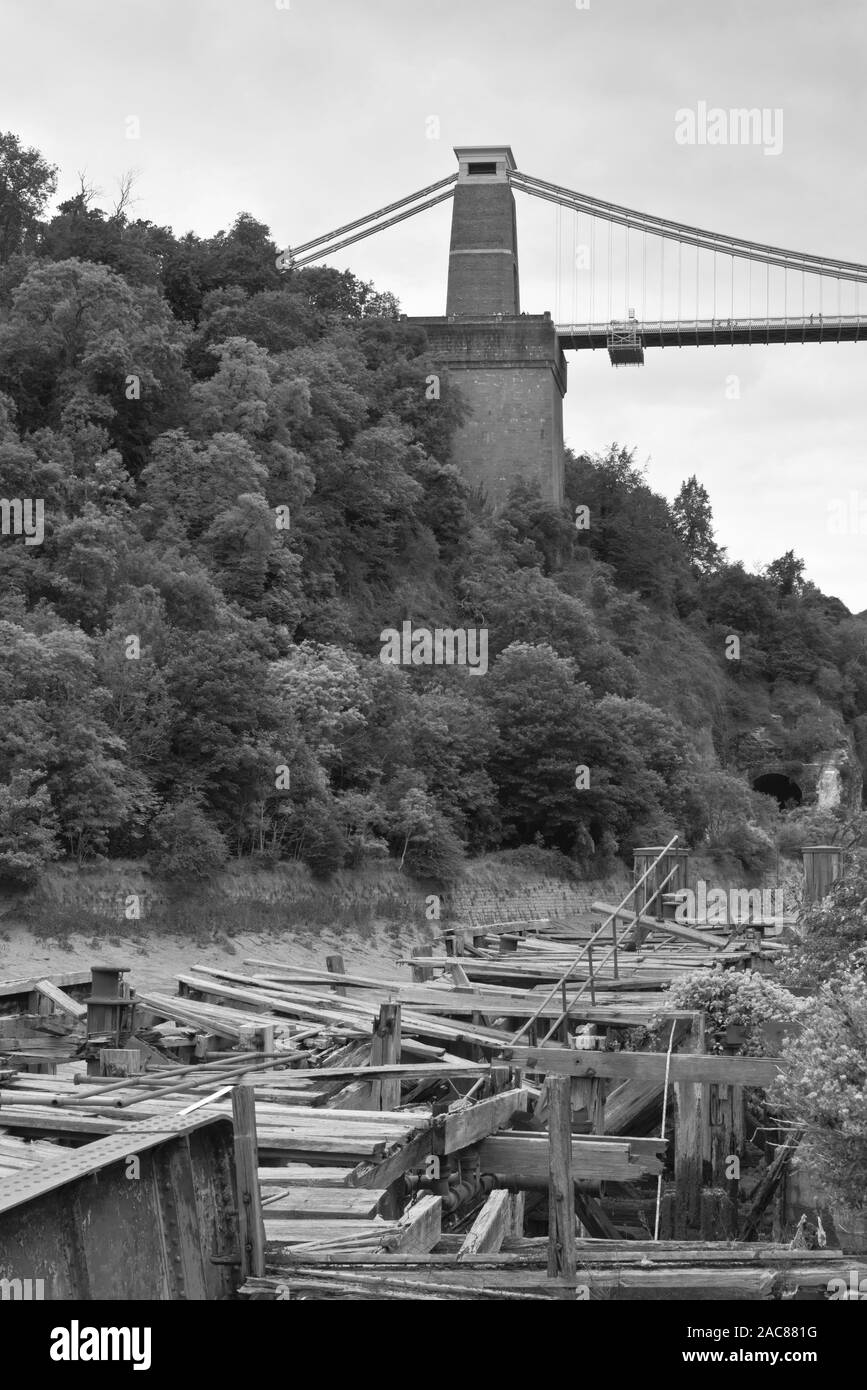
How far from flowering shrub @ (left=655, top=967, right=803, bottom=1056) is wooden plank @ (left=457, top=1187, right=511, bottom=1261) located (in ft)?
14.9

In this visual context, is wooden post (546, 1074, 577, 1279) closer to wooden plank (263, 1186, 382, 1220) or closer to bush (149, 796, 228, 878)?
wooden plank (263, 1186, 382, 1220)

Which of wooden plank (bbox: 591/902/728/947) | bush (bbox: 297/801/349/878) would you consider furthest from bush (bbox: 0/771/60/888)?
wooden plank (bbox: 591/902/728/947)

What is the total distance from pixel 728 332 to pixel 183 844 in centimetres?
4493

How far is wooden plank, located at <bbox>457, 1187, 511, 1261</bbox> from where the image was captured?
373 inches

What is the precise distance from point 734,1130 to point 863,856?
345 cm

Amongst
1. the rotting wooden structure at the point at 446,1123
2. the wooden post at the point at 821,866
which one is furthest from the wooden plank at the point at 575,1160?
the wooden post at the point at 821,866

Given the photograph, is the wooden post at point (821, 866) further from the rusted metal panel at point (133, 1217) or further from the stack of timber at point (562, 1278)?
the rusted metal panel at point (133, 1217)

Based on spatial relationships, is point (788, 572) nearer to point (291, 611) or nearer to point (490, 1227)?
point (291, 611)

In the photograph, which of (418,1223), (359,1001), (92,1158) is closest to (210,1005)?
(359,1001)

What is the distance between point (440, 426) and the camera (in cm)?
6381

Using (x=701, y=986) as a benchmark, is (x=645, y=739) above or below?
above

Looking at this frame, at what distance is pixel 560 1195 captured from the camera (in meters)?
8.38

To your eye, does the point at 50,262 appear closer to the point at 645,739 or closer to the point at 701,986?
the point at 645,739

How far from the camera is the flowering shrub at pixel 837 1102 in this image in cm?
908
